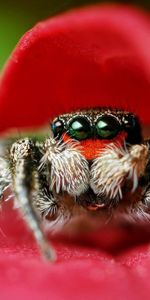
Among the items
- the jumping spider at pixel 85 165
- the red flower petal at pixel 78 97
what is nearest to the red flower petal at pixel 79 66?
the red flower petal at pixel 78 97

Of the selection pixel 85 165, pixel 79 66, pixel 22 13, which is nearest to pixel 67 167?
pixel 85 165

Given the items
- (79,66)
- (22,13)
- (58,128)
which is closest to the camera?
(58,128)

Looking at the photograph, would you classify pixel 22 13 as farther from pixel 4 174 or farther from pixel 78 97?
pixel 4 174

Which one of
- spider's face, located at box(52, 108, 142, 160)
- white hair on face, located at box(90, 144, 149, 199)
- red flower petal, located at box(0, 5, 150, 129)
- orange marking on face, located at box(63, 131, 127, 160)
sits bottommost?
white hair on face, located at box(90, 144, 149, 199)

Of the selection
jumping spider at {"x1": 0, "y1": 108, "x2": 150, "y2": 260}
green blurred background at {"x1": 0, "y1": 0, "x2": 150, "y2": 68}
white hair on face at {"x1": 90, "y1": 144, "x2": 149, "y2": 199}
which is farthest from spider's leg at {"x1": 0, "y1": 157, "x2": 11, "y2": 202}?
green blurred background at {"x1": 0, "y1": 0, "x2": 150, "y2": 68}

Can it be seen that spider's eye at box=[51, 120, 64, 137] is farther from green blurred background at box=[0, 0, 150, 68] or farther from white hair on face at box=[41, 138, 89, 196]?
green blurred background at box=[0, 0, 150, 68]

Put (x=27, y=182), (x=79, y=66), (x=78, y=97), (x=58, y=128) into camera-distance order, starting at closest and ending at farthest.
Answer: (x=27, y=182)
(x=58, y=128)
(x=79, y=66)
(x=78, y=97)
